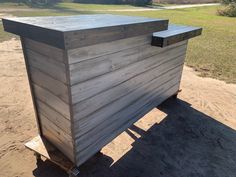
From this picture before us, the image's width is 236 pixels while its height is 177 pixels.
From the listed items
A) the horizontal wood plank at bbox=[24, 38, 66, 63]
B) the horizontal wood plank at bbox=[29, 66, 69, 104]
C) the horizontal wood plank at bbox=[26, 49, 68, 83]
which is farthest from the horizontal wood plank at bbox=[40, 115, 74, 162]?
the horizontal wood plank at bbox=[24, 38, 66, 63]

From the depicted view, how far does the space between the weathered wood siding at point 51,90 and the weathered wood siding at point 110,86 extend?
127 mm

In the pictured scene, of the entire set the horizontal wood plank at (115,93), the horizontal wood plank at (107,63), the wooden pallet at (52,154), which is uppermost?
the horizontal wood plank at (107,63)

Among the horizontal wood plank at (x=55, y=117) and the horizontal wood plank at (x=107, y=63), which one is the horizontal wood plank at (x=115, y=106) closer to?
the horizontal wood plank at (x=55, y=117)

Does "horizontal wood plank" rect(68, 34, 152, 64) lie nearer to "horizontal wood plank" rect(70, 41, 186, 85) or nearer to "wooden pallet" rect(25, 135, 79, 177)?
"horizontal wood plank" rect(70, 41, 186, 85)

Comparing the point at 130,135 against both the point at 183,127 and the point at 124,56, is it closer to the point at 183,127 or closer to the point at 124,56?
the point at 183,127

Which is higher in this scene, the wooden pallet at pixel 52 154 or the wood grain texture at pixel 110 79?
the wood grain texture at pixel 110 79

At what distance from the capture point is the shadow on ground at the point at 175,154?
3123 mm

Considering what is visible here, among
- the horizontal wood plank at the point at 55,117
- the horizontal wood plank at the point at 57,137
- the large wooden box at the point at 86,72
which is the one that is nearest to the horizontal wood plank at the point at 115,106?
the large wooden box at the point at 86,72

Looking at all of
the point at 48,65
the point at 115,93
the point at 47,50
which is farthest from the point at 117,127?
the point at 47,50

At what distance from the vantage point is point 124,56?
278 cm

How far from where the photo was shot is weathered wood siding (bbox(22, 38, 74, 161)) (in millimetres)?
2275

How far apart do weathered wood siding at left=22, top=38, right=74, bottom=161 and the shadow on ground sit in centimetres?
59

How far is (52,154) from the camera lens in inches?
115

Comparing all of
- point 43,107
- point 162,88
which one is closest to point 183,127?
point 162,88
